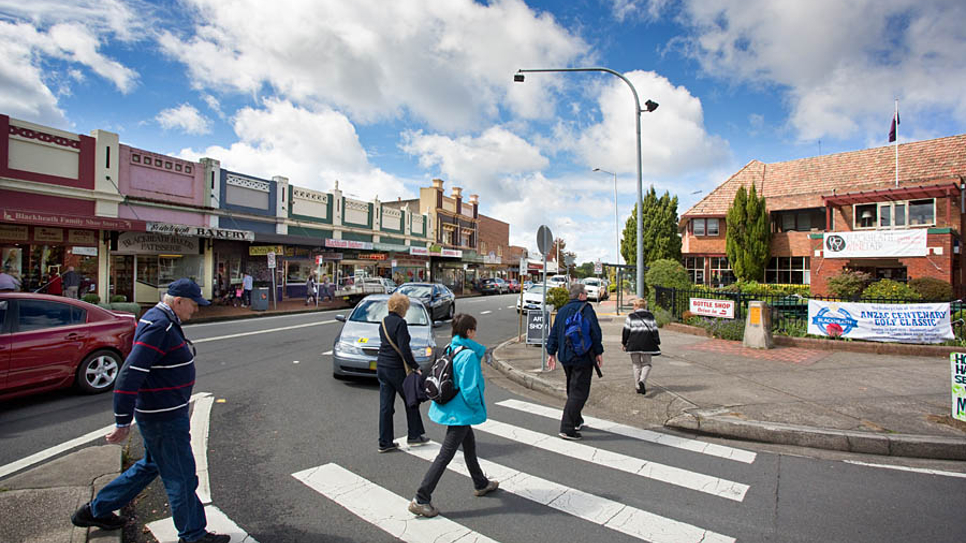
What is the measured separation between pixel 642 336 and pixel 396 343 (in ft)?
12.5

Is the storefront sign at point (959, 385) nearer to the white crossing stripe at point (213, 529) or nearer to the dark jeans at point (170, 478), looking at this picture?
the white crossing stripe at point (213, 529)

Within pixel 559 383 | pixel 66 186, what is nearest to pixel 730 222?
pixel 559 383

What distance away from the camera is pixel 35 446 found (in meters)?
4.69

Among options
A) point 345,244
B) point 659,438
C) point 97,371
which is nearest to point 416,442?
point 659,438

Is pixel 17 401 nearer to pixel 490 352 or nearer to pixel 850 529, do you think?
pixel 490 352

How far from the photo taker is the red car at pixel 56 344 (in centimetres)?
568

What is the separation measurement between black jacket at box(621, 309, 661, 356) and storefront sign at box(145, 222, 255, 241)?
17703mm

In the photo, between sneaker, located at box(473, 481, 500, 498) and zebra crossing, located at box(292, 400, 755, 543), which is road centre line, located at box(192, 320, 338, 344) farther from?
sneaker, located at box(473, 481, 500, 498)

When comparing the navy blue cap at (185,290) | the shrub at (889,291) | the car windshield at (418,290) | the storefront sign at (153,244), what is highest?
the storefront sign at (153,244)

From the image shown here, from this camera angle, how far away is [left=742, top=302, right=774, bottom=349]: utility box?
35.0ft

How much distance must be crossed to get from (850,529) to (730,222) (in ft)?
89.9

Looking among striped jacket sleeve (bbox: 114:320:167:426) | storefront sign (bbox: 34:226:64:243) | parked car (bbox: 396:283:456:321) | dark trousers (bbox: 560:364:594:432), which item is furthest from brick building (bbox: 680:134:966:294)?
storefront sign (bbox: 34:226:64:243)

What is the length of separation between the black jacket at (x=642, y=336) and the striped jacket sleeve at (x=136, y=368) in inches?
228

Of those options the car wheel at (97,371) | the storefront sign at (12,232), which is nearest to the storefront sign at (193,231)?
the storefront sign at (12,232)
